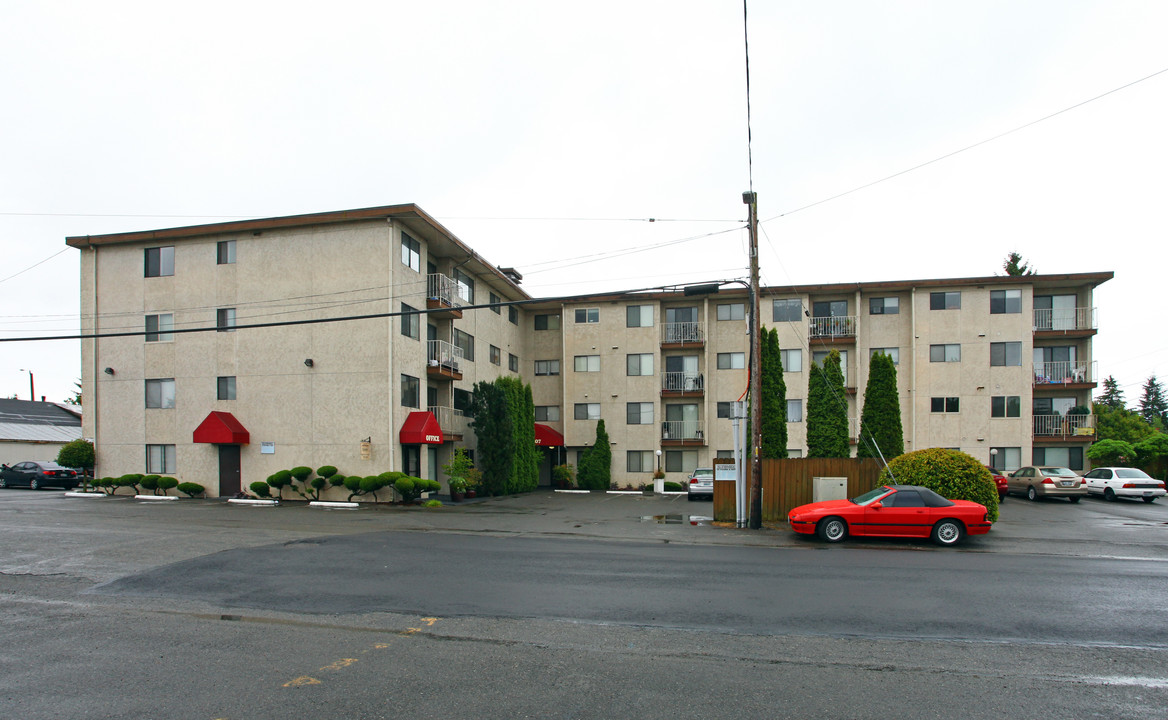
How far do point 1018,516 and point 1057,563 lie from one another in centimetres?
1176

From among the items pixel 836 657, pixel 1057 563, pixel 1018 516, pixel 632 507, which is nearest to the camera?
pixel 836 657

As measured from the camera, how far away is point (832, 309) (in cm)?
3656

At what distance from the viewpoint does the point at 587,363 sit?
1513 inches

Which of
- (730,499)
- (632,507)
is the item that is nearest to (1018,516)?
(730,499)

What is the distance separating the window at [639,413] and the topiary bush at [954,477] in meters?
19.6

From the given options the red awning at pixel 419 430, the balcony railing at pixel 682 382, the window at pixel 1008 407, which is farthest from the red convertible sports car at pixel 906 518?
the window at pixel 1008 407

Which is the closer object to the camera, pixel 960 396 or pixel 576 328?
pixel 960 396

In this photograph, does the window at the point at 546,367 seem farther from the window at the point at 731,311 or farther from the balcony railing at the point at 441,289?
the balcony railing at the point at 441,289

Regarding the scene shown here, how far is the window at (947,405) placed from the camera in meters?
34.8

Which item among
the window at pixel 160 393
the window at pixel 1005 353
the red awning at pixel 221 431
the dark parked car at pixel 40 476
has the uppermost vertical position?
the window at pixel 1005 353

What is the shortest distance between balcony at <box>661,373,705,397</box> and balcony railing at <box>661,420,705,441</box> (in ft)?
4.90

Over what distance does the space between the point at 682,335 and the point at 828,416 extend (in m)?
12.1

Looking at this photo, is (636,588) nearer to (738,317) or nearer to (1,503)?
(1,503)

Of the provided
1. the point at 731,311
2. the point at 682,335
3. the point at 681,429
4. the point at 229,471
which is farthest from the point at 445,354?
the point at 731,311
